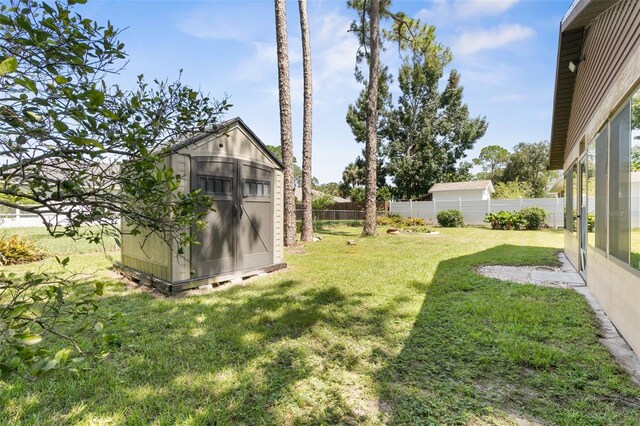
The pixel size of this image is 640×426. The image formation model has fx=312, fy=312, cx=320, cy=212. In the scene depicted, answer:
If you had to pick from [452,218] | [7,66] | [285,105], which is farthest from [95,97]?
[452,218]

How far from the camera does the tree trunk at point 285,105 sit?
8.19 metres

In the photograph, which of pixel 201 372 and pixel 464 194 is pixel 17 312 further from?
pixel 464 194

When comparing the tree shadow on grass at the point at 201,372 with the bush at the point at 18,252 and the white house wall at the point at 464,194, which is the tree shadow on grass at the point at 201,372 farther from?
the white house wall at the point at 464,194

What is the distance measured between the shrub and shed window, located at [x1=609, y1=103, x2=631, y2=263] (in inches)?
568

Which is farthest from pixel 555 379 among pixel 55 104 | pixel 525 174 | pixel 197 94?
pixel 525 174

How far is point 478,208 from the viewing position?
19.3 meters

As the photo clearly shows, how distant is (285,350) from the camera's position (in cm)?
291

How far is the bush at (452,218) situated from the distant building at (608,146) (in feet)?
42.5

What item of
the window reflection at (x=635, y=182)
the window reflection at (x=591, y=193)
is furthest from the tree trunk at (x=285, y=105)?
the window reflection at (x=635, y=182)

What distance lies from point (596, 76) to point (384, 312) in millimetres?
4551

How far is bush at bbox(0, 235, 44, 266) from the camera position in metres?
6.75

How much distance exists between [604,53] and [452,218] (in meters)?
15.7

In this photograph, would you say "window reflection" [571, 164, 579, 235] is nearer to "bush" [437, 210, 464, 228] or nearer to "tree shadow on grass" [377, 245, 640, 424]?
"tree shadow on grass" [377, 245, 640, 424]

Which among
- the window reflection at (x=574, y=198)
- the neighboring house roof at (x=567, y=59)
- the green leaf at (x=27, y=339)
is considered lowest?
the green leaf at (x=27, y=339)
